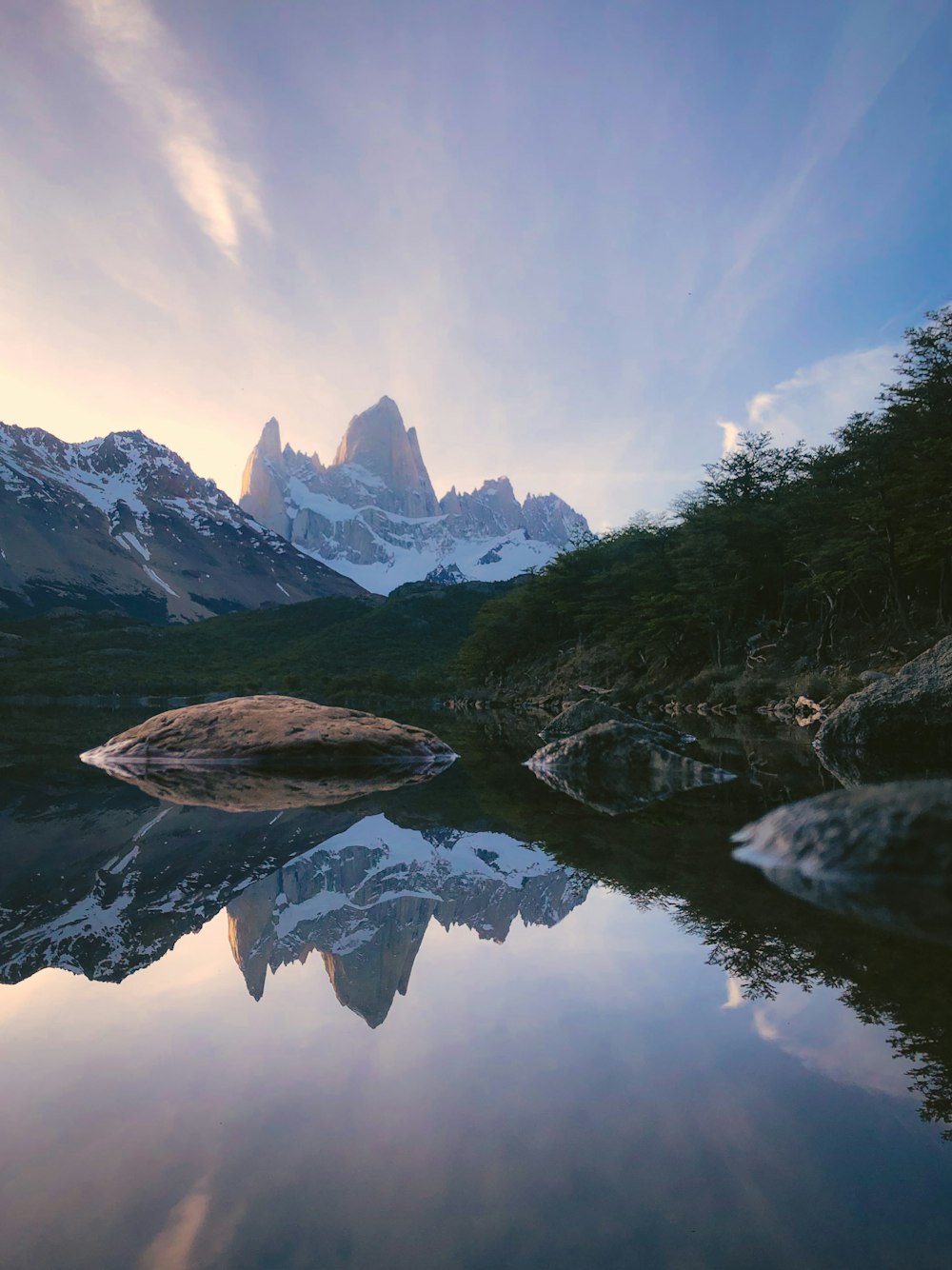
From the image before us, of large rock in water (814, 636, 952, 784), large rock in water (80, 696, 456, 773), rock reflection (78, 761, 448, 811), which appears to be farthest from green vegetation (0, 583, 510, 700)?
large rock in water (814, 636, 952, 784)

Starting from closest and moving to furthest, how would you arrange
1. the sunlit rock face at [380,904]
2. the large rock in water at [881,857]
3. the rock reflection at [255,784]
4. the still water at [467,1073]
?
1. the still water at [467,1073]
2. the large rock in water at [881,857]
3. the sunlit rock face at [380,904]
4. the rock reflection at [255,784]

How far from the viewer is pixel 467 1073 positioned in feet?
7.18

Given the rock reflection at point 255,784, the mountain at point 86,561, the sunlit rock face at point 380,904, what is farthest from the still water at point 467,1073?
the mountain at point 86,561

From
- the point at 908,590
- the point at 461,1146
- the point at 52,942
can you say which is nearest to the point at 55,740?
the point at 52,942

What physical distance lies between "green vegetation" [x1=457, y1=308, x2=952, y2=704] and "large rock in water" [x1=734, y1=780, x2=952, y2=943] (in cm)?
1630

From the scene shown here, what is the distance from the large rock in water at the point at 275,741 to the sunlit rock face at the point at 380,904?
540 centimetres

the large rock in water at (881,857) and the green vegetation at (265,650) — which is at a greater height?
the green vegetation at (265,650)

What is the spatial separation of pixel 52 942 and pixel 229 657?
79820 mm

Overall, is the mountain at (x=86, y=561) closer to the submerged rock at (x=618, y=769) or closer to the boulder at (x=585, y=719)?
the boulder at (x=585, y=719)

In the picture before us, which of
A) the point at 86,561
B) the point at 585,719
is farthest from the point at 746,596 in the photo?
the point at 86,561

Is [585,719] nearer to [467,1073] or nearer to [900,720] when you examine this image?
[900,720]

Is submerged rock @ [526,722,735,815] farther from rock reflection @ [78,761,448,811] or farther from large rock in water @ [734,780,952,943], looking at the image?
large rock in water @ [734,780,952,943]

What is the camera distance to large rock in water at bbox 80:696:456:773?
1073 centimetres

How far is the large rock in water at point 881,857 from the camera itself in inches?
116
